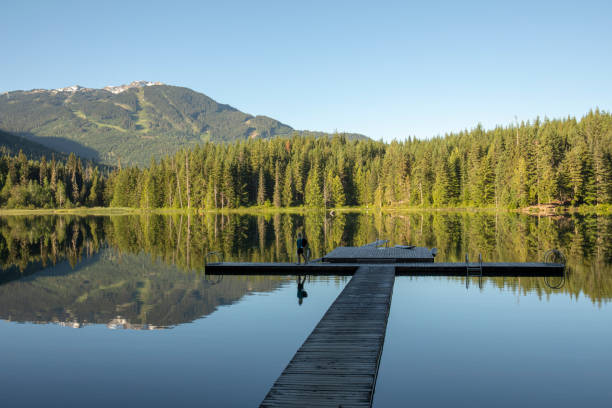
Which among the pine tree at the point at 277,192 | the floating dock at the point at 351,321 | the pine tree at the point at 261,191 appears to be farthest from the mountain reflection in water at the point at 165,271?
the pine tree at the point at 277,192

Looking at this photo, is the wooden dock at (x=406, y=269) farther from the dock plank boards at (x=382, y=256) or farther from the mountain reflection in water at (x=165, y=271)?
the dock plank boards at (x=382, y=256)

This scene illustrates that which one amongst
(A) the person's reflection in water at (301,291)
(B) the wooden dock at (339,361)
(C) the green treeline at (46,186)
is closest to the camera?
(B) the wooden dock at (339,361)

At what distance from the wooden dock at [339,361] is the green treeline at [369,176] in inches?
3248

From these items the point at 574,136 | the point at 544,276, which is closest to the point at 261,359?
the point at 544,276

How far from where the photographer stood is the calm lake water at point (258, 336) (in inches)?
405

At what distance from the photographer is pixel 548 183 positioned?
85.9 meters

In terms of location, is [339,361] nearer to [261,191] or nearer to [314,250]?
[314,250]

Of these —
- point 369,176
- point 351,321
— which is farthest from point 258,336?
point 369,176

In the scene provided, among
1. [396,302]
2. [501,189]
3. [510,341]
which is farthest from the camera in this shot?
[501,189]

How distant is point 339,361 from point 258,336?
4.94 meters

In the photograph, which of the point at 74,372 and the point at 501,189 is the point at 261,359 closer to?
the point at 74,372

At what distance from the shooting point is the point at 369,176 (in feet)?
427

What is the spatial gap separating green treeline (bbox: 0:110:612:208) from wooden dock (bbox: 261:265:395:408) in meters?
82.5

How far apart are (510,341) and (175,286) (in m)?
14.5
